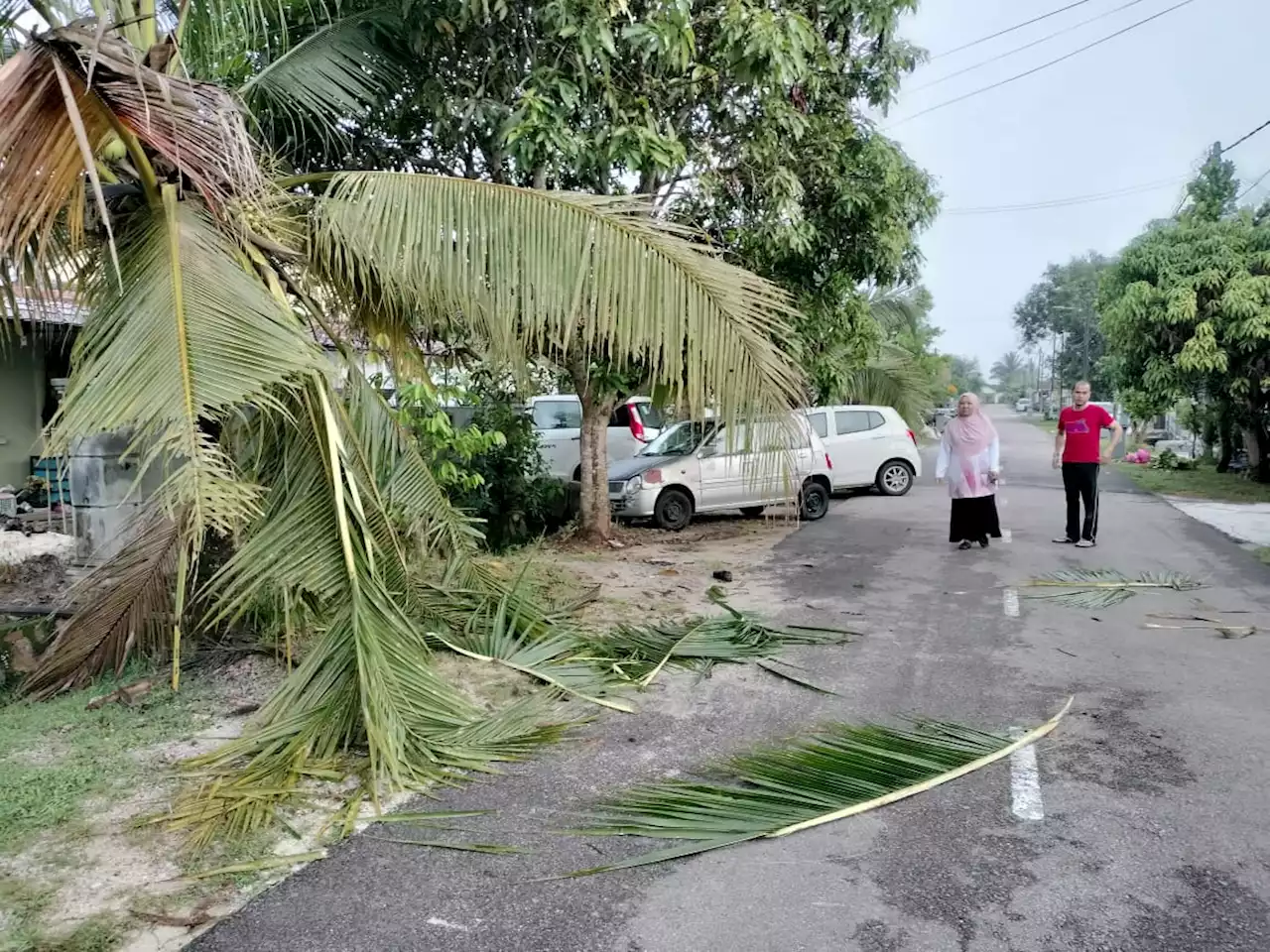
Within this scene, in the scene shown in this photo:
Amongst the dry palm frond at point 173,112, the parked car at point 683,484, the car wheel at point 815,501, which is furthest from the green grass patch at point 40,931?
the car wheel at point 815,501

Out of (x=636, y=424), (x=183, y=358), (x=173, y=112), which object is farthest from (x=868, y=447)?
(x=183, y=358)

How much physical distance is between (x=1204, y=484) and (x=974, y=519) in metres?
11.8

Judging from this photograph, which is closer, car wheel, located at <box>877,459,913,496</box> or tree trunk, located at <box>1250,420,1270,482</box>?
car wheel, located at <box>877,459,913,496</box>

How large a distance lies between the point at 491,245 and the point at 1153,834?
12.0ft

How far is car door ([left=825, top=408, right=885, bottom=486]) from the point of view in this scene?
16453 millimetres

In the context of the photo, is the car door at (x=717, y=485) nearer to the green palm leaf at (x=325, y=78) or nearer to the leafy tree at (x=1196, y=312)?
the green palm leaf at (x=325, y=78)

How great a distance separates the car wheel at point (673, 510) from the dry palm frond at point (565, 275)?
28.9 feet

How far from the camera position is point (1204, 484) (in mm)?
19734

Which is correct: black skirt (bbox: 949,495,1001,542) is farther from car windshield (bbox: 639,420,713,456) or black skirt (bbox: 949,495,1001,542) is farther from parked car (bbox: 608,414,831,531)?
car windshield (bbox: 639,420,713,456)

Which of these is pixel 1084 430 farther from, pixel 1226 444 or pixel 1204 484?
pixel 1226 444

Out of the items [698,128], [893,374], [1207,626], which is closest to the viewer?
[1207,626]

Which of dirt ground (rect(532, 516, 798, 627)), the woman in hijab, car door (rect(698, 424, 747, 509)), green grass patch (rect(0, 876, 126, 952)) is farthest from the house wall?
the woman in hijab

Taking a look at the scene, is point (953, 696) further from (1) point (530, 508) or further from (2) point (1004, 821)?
(1) point (530, 508)

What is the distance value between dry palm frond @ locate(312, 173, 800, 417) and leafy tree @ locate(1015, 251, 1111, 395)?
5682 centimetres
